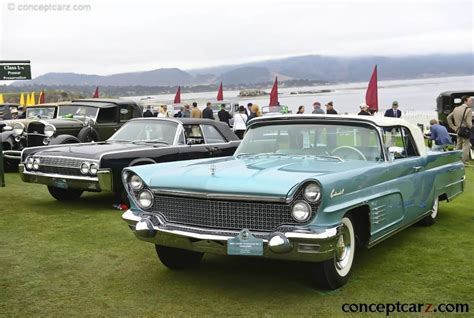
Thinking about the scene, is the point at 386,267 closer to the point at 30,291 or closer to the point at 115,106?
the point at 30,291

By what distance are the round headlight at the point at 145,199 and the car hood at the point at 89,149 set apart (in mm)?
3054

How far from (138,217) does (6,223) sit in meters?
3.21

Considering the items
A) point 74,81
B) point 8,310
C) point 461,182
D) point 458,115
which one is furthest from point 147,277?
point 74,81

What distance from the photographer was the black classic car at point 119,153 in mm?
7750

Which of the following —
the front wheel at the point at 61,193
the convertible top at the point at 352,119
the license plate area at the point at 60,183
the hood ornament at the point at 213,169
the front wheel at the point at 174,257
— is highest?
the convertible top at the point at 352,119

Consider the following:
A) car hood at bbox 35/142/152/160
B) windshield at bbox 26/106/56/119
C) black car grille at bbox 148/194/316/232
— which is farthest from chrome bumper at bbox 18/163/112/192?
windshield at bbox 26/106/56/119

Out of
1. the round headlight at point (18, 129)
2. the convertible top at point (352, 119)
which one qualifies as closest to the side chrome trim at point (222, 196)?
the convertible top at point (352, 119)

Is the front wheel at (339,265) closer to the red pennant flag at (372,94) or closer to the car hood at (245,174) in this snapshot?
the car hood at (245,174)

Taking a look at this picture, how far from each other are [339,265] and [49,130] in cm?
864

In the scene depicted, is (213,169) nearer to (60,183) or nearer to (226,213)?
(226,213)

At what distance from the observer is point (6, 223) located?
7.25 metres

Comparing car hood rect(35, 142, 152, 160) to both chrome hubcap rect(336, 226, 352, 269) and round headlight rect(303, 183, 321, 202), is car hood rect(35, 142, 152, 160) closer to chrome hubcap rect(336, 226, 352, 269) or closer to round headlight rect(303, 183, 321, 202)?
chrome hubcap rect(336, 226, 352, 269)

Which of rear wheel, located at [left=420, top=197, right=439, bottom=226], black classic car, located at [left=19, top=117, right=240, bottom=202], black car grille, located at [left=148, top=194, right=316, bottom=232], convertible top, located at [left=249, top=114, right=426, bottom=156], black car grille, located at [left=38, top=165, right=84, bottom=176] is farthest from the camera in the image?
black car grille, located at [left=38, top=165, right=84, bottom=176]

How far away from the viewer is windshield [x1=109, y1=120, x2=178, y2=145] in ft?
28.9
